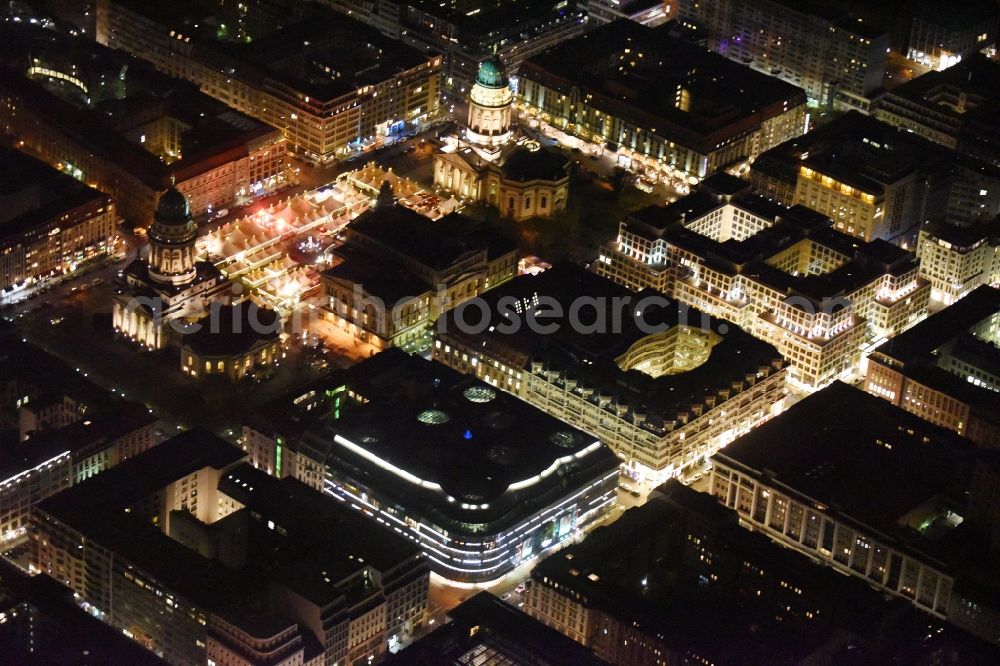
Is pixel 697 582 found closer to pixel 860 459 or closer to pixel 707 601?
pixel 707 601

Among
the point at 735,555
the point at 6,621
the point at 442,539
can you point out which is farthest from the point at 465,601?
the point at 6,621

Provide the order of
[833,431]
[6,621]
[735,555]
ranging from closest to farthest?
[6,621]
[735,555]
[833,431]

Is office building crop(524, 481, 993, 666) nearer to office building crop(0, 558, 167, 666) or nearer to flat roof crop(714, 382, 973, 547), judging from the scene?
flat roof crop(714, 382, 973, 547)

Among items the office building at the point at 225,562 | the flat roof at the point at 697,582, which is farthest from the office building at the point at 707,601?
the office building at the point at 225,562

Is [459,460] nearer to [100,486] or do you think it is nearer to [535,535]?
[535,535]

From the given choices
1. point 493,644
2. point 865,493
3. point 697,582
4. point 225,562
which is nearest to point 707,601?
point 697,582
